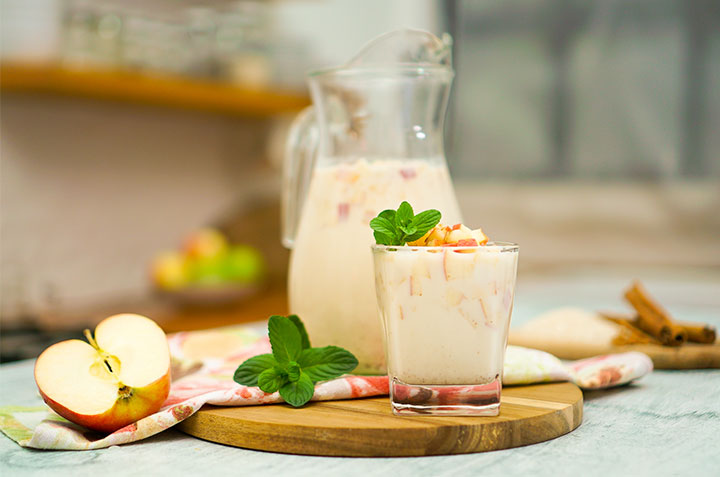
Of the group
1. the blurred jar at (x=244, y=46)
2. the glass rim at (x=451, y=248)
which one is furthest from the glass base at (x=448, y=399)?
the blurred jar at (x=244, y=46)

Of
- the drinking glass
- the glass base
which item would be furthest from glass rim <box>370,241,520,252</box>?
the glass base

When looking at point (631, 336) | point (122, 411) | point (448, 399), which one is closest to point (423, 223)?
point (448, 399)

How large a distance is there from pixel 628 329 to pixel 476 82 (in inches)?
63.7

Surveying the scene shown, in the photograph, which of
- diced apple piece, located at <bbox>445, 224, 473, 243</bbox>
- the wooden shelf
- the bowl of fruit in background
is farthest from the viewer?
the bowl of fruit in background

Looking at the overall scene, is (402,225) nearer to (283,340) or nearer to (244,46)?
(283,340)

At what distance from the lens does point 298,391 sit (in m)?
0.65

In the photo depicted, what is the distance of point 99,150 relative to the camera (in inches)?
103

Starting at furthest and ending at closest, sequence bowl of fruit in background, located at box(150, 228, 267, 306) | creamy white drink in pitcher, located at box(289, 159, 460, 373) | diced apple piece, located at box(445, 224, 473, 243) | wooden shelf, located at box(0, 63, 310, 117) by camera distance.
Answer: bowl of fruit in background, located at box(150, 228, 267, 306) → wooden shelf, located at box(0, 63, 310, 117) → creamy white drink in pitcher, located at box(289, 159, 460, 373) → diced apple piece, located at box(445, 224, 473, 243)

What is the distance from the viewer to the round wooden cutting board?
561mm

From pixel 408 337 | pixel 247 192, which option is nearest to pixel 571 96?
pixel 247 192

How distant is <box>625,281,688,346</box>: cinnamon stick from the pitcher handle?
1.38 feet

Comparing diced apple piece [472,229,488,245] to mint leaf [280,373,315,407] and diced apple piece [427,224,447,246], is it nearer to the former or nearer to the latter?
diced apple piece [427,224,447,246]

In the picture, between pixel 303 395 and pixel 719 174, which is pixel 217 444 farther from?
pixel 719 174

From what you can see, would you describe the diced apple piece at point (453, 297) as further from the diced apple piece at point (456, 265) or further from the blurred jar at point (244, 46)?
the blurred jar at point (244, 46)
